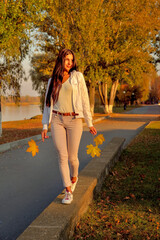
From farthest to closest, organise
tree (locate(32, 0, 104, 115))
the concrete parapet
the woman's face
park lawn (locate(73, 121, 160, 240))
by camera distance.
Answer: tree (locate(32, 0, 104, 115)) → the woman's face → park lawn (locate(73, 121, 160, 240)) → the concrete parapet

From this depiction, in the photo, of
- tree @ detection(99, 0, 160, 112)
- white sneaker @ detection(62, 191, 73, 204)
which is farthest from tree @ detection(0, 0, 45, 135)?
tree @ detection(99, 0, 160, 112)

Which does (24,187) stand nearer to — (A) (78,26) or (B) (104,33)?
(A) (78,26)

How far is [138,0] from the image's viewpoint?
87.1ft

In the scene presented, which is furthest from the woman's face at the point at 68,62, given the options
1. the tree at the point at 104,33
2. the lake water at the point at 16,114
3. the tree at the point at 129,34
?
the tree at the point at 129,34

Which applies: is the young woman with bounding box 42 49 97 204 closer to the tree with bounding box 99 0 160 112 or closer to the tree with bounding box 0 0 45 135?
the tree with bounding box 0 0 45 135

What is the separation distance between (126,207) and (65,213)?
4.36ft

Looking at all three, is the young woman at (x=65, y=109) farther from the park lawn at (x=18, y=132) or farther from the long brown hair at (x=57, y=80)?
the park lawn at (x=18, y=132)

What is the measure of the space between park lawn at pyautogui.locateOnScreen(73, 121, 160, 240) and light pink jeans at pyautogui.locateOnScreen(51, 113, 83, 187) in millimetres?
665

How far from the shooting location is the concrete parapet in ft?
9.33

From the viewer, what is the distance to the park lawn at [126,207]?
3.46 m

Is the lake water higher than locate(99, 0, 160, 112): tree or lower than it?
lower

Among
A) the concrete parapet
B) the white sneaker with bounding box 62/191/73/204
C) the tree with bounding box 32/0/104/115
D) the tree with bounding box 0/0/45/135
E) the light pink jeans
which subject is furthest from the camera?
the tree with bounding box 32/0/104/115

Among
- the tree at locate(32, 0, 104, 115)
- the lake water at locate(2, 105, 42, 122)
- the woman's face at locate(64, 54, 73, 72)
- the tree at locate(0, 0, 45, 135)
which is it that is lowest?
the lake water at locate(2, 105, 42, 122)

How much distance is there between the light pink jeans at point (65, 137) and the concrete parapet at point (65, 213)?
32cm
